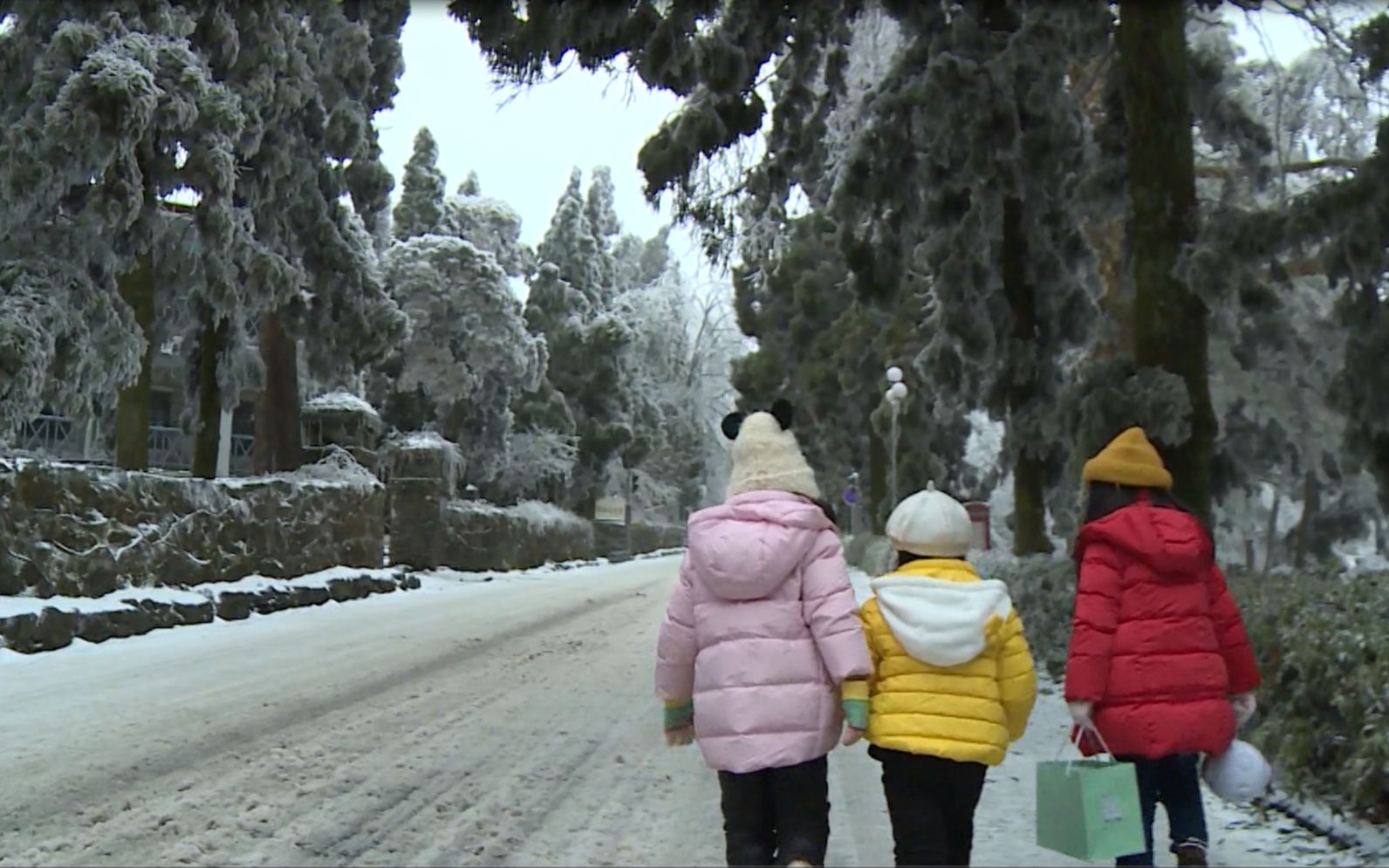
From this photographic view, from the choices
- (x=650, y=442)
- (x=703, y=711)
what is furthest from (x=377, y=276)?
(x=650, y=442)

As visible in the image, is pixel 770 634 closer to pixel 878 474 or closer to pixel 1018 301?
pixel 1018 301

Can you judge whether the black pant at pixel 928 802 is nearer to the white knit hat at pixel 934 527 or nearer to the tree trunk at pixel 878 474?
the white knit hat at pixel 934 527

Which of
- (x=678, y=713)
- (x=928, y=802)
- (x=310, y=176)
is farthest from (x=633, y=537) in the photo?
(x=928, y=802)

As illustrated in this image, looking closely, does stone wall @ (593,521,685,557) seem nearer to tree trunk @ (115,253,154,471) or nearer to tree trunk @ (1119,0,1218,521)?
tree trunk @ (115,253,154,471)

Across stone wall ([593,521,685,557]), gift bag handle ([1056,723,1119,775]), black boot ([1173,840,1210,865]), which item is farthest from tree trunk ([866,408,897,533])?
Result: gift bag handle ([1056,723,1119,775])

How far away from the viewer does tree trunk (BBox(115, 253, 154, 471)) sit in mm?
14992

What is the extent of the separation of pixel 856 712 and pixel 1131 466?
1315 mm

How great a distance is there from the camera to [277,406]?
1980 centimetres

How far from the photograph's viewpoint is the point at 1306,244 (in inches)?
336

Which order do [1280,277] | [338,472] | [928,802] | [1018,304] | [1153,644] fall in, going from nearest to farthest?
[928,802] → [1153,644] → [1280,277] → [1018,304] → [338,472]

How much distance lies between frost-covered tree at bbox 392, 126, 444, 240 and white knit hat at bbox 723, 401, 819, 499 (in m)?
37.1

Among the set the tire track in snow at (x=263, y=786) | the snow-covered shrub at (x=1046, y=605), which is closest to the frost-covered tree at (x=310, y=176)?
the tire track in snow at (x=263, y=786)

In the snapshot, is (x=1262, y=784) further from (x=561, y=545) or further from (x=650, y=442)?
(x=650, y=442)

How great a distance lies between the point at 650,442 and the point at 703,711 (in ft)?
138
